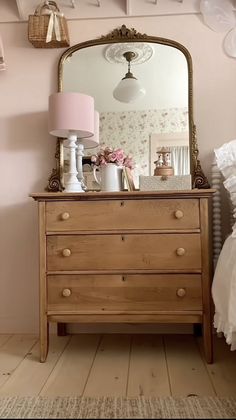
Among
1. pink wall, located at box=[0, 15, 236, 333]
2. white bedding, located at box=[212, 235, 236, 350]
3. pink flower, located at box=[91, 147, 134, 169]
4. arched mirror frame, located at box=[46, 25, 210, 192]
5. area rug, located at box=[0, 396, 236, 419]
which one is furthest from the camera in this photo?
pink wall, located at box=[0, 15, 236, 333]

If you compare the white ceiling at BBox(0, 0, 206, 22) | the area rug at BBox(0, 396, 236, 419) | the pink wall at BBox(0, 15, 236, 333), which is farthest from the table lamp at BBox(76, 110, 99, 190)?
the area rug at BBox(0, 396, 236, 419)

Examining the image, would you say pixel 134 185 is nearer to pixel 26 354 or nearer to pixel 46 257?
pixel 46 257

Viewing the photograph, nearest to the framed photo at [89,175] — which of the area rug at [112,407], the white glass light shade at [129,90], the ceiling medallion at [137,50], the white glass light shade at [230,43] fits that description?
the white glass light shade at [129,90]

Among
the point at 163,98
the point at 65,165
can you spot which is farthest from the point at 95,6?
the point at 65,165

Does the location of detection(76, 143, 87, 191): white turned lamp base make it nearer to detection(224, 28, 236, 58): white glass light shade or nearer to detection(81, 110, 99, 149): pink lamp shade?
detection(81, 110, 99, 149): pink lamp shade

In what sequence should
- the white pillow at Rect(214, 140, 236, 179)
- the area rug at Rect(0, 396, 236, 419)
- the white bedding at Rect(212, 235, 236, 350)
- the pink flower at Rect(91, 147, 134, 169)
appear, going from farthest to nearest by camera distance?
1. the pink flower at Rect(91, 147, 134, 169)
2. the white pillow at Rect(214, 140, 236, 179)
3. the white bedding at Rect(212, 235, 236, 350)
4. the area rug at Rect(0, 396, 236, 419)

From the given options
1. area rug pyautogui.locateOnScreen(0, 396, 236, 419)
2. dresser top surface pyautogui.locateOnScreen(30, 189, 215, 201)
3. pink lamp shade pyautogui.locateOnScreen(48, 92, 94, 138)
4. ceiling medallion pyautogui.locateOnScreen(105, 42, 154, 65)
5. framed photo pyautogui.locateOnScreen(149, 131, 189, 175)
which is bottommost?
area rug pyautogui.locateOnScreen(0, 396, 236, 419)

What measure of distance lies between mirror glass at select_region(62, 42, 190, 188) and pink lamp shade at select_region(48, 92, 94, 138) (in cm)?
23

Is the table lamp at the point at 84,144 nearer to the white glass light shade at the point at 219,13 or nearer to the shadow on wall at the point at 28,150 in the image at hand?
the shadow on wall at the point at 28,150

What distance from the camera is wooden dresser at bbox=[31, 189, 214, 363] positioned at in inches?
74.5

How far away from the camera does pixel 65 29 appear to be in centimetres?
239

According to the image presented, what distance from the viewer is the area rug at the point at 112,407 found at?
1.36 meters

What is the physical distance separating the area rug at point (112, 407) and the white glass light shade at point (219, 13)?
2073 mm

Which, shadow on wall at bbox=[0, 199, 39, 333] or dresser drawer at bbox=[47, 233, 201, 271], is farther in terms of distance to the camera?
shadow on wall at bbox=[0, 199, 39, 333]
